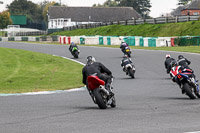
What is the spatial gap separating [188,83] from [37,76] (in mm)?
10525

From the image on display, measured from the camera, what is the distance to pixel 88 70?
1108cm

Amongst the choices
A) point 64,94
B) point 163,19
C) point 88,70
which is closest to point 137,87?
point 64,94

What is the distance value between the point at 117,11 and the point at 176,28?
211ft

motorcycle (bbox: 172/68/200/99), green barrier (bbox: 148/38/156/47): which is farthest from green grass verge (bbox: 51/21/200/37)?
motorcycle (bbox: 172/68/200/99)

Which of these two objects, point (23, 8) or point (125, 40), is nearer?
point (125, 40)

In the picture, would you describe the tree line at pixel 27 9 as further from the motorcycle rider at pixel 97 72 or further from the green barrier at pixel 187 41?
the motorcycle rider at pixel 97 72

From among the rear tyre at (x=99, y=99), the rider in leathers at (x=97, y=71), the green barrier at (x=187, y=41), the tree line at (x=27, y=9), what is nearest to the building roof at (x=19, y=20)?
the tree line at (x=27, y=9)

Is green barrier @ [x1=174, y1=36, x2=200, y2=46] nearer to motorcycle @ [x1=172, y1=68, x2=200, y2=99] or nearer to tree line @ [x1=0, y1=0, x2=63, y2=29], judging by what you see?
motorcycle @ [x1=172, y1=68, x2=200, y2=99]

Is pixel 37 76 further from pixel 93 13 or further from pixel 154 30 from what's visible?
pixel 93 13

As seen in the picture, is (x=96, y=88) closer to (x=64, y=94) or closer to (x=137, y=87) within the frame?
(x=64, y=94)

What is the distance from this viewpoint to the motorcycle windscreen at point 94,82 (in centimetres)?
1058

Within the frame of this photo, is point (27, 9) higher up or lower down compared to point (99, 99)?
higher up

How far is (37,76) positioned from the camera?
21.4 m

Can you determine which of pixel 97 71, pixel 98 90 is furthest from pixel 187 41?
pixel 98 90
